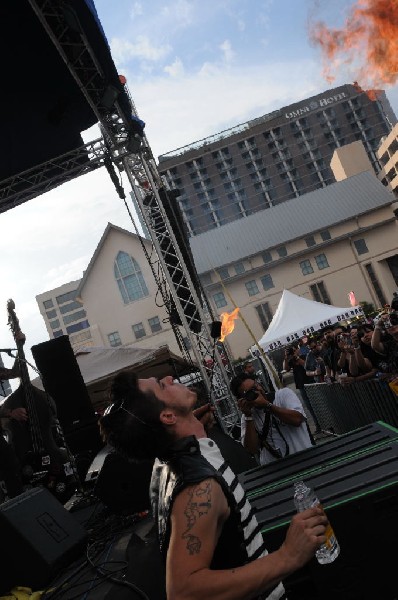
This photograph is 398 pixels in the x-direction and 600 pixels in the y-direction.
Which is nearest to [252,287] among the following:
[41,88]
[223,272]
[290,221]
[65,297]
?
[223,272]

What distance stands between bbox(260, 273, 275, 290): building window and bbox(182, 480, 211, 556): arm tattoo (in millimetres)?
46883

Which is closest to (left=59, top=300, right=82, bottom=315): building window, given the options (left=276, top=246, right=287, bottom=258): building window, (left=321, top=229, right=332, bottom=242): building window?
(left=276, top=246, right=287, bottom=258): building window

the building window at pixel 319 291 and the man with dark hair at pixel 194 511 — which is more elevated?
the building window at pixel 319 291

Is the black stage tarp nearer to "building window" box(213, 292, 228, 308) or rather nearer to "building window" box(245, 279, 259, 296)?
"building window" box(213, 292, 228, 308)

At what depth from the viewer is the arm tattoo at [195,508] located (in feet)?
5.41

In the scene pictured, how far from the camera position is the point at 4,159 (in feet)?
31.7

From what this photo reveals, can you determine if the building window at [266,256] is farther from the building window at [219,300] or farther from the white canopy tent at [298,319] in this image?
the white canopy tent at [298,319]

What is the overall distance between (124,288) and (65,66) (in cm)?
3741

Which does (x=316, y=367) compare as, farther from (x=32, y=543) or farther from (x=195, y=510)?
(x=195, y=510)

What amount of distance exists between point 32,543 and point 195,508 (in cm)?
304

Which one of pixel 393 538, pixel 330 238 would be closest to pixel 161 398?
pixel 393 538

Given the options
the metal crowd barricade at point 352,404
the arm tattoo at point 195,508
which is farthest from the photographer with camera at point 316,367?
the arm tattoo at point 195,508

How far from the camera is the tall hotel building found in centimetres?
9988

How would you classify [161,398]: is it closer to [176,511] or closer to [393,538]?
[176,511]
